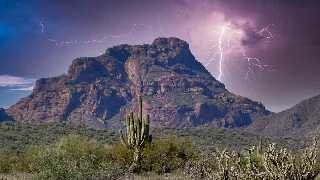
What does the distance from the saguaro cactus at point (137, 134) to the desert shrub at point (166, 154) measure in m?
0.73

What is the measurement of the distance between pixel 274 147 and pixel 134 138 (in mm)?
24799

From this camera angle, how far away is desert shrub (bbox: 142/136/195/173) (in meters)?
34.8

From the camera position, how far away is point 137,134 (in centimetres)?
3397

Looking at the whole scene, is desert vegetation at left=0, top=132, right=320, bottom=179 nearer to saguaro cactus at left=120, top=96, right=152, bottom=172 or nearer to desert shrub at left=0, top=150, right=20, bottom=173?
desert shrub at left=0, top=150, right=20, bottom=173

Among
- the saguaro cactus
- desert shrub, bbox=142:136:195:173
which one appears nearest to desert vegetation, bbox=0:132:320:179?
desert shrub, bbox=142:136:195:173

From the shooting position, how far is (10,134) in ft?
251

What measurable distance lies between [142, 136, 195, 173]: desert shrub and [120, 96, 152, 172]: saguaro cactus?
0.73 meters

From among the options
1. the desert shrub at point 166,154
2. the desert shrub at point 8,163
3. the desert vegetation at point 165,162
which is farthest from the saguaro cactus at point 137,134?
the desert shrub at point 8,163

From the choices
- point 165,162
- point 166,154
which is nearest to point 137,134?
point 165,162

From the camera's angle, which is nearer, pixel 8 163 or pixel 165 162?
pixel 165 162

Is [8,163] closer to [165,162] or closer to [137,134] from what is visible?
[137,134]

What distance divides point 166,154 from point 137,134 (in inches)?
179

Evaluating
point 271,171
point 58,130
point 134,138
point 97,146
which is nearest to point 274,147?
point 271,171

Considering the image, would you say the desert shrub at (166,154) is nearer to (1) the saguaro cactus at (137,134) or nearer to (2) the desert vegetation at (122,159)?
(2) the desert vegetation at (122,159)
